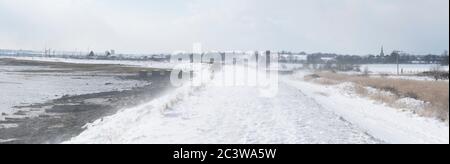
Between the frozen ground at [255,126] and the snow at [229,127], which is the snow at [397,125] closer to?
the frozen ground at [255,126]

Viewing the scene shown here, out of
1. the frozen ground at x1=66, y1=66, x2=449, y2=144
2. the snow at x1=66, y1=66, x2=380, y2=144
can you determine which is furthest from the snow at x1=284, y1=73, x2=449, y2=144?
the snow at x1=66, y1=66, x2=380, y2=144

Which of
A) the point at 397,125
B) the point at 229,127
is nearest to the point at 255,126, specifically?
the point at 229,127

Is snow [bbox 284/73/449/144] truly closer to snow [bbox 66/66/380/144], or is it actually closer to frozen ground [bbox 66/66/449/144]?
frozen ground [bbox 66/66/449/144]

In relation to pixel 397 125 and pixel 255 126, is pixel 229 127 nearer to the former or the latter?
pixel 255 126

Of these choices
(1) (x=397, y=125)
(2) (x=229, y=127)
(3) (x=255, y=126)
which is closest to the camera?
(2) (x=229, y=127)

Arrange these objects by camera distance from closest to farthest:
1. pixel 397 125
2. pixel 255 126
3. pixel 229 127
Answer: pixel 229 127 < pixel 255 126 < pixel 397 125

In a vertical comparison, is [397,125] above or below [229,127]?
below

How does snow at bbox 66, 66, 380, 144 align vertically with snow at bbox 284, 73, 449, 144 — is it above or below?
above

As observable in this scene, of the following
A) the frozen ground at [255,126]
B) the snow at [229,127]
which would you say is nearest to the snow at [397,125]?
the frozen ground at [255,126]
